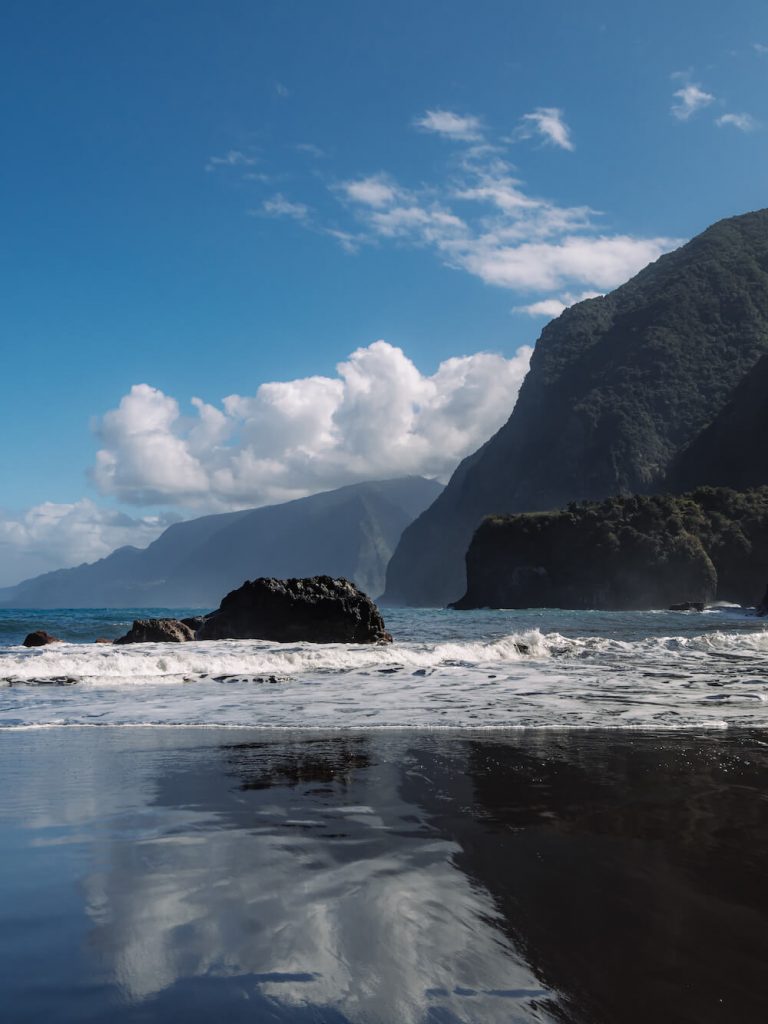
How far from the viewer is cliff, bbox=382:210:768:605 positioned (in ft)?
502

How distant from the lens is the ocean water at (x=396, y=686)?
10.2m

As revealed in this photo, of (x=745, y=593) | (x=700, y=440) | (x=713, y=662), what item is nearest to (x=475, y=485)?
(x=700, y=440)

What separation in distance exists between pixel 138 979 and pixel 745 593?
384 ft

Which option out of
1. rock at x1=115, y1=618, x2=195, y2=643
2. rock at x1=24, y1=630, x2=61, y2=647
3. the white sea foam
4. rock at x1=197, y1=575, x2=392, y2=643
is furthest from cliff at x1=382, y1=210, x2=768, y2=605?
rock at x1=24, y1=630, x2=61, y2=647

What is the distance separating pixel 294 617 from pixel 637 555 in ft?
292

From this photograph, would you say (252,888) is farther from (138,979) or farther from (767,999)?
(767,999)

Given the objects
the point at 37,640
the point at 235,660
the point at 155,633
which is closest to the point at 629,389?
the point at 155,633

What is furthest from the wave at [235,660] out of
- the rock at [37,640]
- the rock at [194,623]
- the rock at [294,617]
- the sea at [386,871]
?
the rock at [37,640]

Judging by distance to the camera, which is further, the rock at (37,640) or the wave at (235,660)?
the rock at (37,640)

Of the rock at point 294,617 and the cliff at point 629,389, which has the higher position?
the cliff at point 629,389

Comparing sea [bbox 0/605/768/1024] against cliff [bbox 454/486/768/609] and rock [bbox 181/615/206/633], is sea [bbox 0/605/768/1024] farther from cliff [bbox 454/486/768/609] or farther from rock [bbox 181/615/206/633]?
cliff [bbox 454/486/768/609]

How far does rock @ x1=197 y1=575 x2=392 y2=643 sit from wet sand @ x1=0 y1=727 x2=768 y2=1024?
825 inches

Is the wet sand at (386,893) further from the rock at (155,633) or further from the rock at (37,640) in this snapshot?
the rock at (37,640)

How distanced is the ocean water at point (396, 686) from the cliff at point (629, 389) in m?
125
